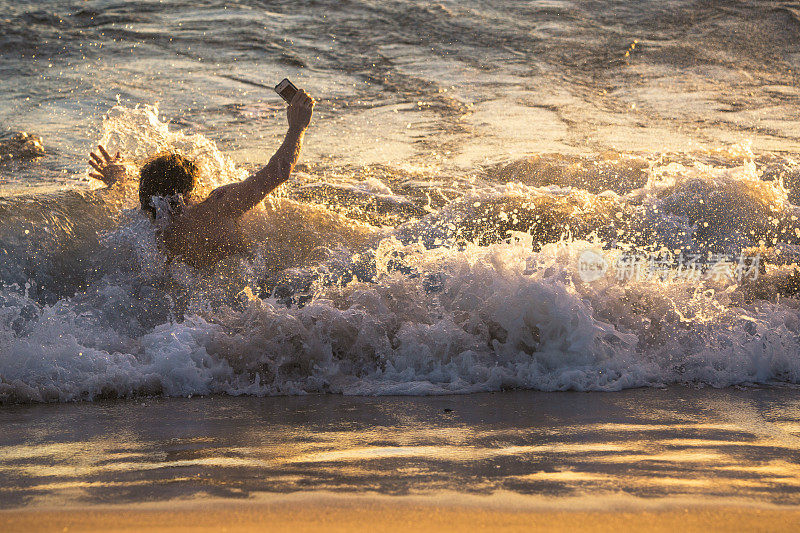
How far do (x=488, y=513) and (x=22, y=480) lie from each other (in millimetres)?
1453

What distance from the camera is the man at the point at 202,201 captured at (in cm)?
494

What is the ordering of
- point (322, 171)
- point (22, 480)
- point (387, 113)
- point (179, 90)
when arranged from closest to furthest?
point (22, 480)
point (322, 171)
point (387, 113)
point (179, 90)

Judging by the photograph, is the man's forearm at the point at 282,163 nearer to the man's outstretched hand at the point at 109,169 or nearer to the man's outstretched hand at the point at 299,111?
the man's outstretched hand at the point at 299,111

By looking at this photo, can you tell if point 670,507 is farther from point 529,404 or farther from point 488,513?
point 529,404

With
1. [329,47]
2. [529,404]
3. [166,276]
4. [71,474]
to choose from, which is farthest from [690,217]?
[329,47]

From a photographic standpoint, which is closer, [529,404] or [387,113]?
[529,404]

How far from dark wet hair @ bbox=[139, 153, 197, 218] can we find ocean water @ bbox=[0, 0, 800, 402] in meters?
0.30

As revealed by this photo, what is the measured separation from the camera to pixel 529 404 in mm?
3914

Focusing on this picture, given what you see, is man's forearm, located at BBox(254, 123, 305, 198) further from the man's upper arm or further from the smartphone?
the smartphone

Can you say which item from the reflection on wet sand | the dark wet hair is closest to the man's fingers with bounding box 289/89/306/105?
the dark wet hair

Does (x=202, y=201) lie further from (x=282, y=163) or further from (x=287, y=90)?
(x=287, y=90)

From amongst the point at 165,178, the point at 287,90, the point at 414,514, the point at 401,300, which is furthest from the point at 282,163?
the point at 414,514

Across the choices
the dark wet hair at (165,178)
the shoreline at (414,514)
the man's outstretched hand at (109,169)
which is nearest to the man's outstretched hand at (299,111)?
the dark wet hair at (165,178)

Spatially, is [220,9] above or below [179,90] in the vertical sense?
above
